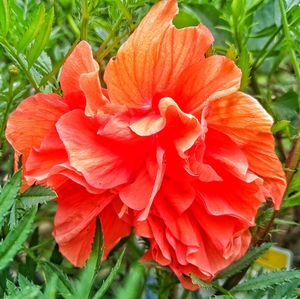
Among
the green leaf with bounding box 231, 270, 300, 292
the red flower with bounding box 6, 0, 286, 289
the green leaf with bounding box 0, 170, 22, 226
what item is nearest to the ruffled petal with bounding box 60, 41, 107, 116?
the red flower with bounding box 6, 0, 286, 289

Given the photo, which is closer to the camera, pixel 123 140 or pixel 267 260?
pixel 123 140

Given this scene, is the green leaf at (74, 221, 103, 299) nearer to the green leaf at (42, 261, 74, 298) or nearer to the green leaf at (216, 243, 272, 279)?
the green leaf at (42, 261, 74, 298)

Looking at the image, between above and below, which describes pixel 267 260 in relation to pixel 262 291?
below

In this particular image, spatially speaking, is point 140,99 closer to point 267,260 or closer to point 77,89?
point 77,89

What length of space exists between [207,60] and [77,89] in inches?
4.3

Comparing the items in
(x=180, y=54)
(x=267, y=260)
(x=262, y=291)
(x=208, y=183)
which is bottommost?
(x=267, y=260)

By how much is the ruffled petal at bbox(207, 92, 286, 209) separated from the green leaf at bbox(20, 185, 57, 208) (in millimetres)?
144

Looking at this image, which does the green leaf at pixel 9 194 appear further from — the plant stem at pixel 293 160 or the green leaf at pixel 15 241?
the plant stem at pixel 293 160

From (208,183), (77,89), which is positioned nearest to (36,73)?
(77,89)

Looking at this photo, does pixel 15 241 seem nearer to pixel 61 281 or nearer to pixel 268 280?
pixel 61 281

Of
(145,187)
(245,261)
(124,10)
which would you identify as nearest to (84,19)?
(124,10)

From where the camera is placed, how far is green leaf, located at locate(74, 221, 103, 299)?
0.36 m

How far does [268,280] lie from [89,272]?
22 centimetres

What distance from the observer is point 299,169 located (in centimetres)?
57
